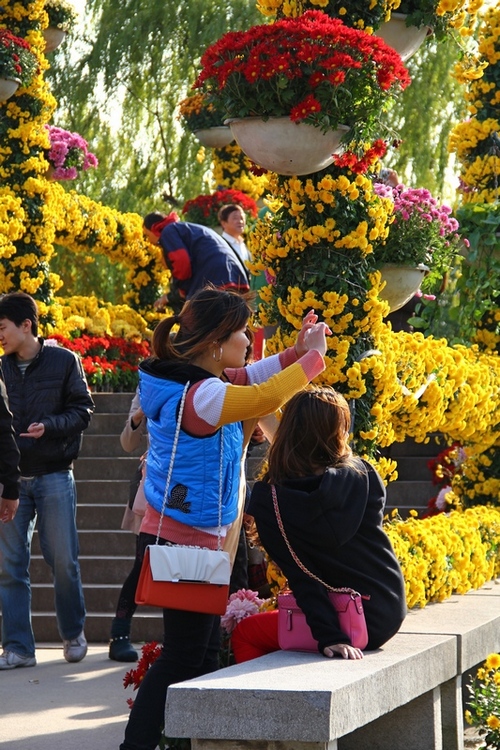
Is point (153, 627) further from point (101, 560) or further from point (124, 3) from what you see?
point (124, 3)

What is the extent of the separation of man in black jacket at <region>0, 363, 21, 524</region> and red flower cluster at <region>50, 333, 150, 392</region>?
6.82 m

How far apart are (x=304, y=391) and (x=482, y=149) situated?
15.4 ft

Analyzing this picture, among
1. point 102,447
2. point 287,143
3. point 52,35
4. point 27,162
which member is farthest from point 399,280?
point 52,35

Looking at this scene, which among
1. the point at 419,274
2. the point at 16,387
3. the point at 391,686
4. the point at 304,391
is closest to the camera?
the point at 391,686

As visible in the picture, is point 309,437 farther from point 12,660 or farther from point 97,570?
point 97,570

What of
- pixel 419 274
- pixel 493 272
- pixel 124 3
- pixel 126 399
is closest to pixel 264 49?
pixel 419 274

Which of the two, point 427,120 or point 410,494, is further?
point 427,120

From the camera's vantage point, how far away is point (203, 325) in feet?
14.7

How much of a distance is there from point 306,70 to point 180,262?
13.6 ft

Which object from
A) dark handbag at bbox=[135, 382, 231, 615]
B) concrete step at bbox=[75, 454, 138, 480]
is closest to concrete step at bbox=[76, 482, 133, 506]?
concrete step at bbox=[75, 454, 138, 480]

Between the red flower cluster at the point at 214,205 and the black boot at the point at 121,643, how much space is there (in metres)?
9.82

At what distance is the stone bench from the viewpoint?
369cm

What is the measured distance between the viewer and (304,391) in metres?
4.48

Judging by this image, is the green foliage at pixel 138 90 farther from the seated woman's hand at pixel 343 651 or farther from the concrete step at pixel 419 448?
the seated woman's hand at pixel 343 651
